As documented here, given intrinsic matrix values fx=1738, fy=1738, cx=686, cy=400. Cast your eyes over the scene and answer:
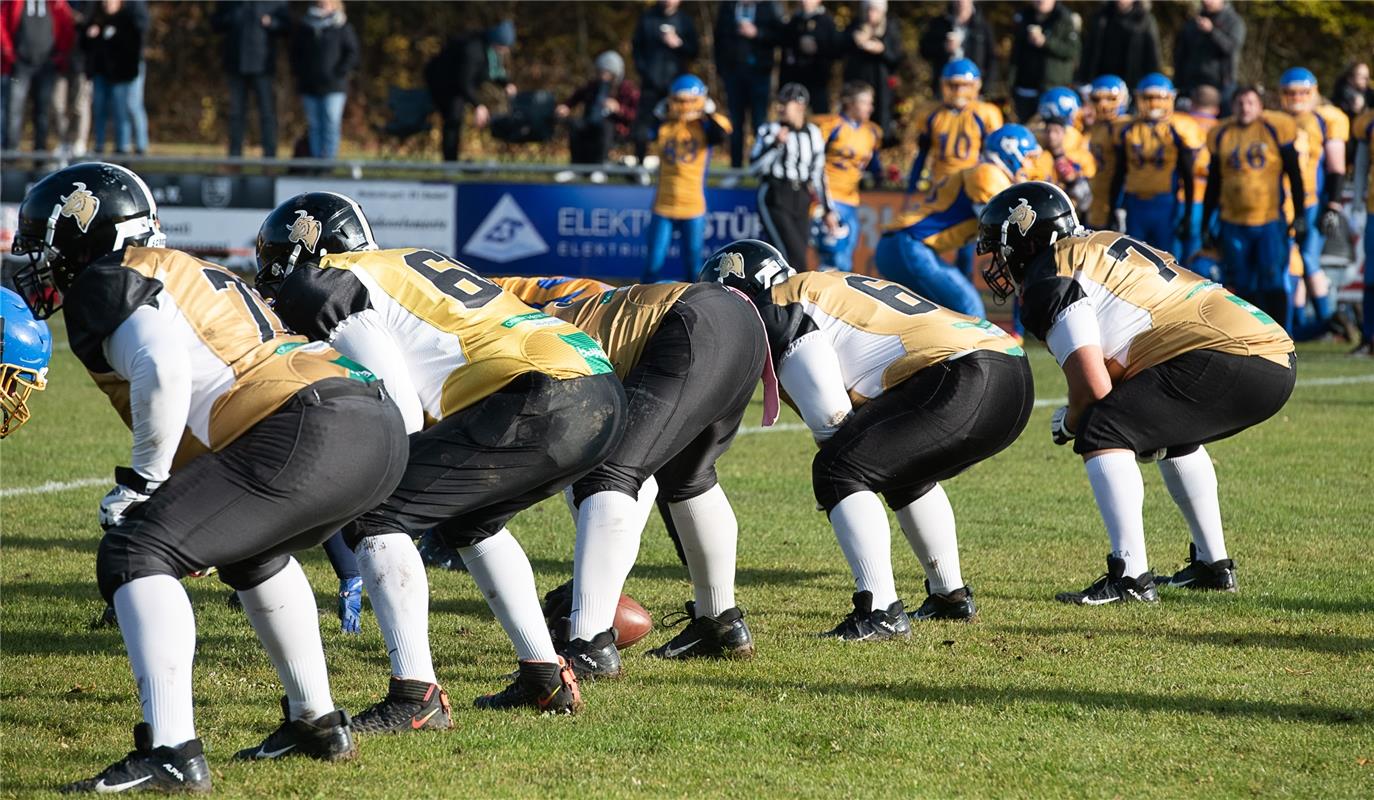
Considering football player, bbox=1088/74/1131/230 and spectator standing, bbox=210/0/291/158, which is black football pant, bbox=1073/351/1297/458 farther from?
spectator standing, bbox=210/0/291/158

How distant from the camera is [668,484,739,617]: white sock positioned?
579 cm

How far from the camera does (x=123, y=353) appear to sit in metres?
4.09

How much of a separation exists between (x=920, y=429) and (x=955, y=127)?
891 centimetres

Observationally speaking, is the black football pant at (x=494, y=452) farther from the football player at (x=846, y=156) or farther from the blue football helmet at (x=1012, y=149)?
the football player at (x=846, y=156)

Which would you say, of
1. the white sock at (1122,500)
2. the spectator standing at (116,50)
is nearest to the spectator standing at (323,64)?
the spectator standing at (116,50)

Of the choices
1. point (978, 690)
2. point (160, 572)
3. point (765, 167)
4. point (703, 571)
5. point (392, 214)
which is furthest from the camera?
point (392, 214)

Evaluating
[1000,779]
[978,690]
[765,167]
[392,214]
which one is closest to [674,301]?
Result: [978,690]

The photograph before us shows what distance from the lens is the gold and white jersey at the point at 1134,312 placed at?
250 inches

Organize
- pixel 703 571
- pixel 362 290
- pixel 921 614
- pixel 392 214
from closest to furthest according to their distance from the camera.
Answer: pixel 362 290 < pixel 703 571 < pixel 921 614 < pixel 392 214

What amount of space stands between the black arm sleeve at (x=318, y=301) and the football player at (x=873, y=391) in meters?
1.68

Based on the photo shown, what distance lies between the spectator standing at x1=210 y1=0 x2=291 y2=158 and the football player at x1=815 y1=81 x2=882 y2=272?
20.2 feet

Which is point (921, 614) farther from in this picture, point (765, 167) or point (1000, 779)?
point (765, 167)

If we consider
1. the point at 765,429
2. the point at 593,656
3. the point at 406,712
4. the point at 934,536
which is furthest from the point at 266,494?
the point at 765,429

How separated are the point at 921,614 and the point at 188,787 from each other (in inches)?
119
